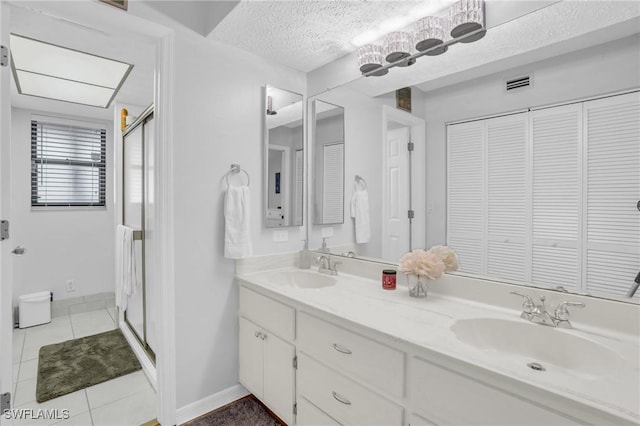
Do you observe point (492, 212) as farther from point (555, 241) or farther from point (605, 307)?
point (605, 307)

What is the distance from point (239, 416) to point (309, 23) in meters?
2.22

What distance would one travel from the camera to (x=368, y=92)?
1953 mm

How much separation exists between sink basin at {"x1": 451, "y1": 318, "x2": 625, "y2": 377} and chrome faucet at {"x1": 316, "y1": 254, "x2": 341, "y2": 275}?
0.94 metres

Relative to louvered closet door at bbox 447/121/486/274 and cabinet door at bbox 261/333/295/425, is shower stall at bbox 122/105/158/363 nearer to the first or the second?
cabinet door at bbox 261/333/295/425

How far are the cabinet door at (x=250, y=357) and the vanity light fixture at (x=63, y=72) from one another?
6.75 feet

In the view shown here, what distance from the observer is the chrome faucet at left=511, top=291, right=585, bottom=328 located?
1112 mm

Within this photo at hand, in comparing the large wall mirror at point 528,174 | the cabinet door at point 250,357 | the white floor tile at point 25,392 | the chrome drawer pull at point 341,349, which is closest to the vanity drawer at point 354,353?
the chrome drawer pull at point 341,349

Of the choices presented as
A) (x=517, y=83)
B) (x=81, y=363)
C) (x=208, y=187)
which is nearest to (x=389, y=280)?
(x=517, y=83)

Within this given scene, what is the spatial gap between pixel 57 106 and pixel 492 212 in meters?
3.98

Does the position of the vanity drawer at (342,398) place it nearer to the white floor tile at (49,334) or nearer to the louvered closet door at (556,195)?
the louvered closet door at (556,195)

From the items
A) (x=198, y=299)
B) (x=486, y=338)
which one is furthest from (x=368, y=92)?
(x=198, y=299)

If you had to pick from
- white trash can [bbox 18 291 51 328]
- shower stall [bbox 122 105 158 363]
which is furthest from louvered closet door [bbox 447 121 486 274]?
white trash can [bbox 18 291 51 328]

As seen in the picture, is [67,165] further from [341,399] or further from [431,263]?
[431,263]

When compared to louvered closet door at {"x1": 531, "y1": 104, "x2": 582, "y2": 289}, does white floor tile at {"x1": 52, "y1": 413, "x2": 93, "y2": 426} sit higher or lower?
lower
